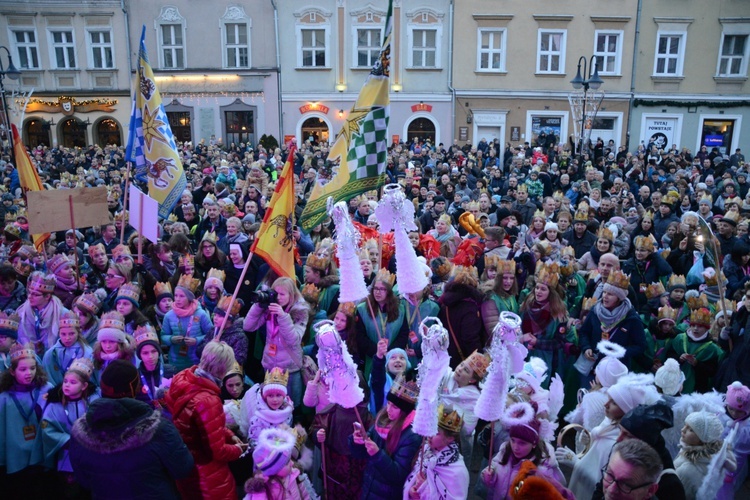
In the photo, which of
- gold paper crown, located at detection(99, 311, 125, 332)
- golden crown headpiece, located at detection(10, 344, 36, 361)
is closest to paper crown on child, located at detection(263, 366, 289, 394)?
gold paper crown, located at detection(99, 311, 125, 332)

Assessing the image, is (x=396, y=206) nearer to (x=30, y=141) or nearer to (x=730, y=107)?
(x=730, y=107)

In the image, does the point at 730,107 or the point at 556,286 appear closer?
the point at 556,286

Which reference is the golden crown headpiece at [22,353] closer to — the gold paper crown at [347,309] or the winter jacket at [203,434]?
the winter jacket at [203,434]

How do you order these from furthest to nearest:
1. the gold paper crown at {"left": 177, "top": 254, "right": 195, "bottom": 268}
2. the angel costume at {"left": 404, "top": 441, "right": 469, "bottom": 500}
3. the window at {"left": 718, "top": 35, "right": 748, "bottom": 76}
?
the window at {"left": 718, "top": 35, "right": 748, "bottom": 76} < the gold paper crown at {"left": 177, "top": 254, "right": 195, "bottom": 268} < the angel costume at {"left": 404, "top": 441, "right": 469, "bottom": 500}

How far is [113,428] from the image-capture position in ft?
9.39

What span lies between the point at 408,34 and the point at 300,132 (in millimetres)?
6400

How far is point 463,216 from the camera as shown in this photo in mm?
7832

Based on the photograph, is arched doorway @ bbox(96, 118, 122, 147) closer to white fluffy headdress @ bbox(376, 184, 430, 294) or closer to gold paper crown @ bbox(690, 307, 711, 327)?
white fluffy headdress @ bbox(376, 184, 430, 294)

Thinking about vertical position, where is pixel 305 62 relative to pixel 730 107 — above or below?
above

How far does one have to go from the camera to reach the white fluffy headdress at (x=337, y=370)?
11.5ft

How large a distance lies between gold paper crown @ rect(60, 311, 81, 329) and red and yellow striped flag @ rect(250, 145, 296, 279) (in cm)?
153

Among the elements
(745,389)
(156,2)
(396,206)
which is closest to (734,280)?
(745,389)

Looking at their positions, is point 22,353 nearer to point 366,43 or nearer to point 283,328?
point 283,328

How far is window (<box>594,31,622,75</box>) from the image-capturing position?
24312 millimetres
